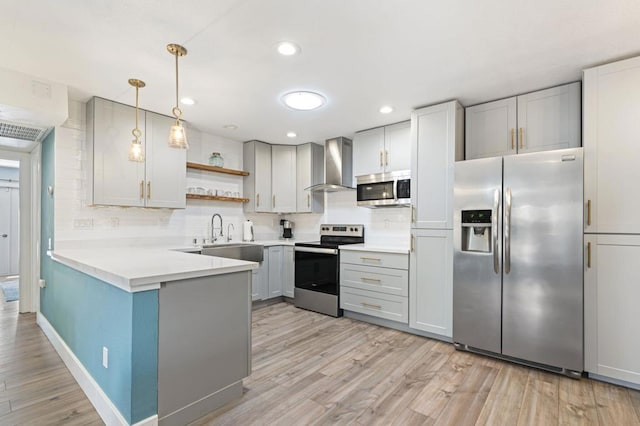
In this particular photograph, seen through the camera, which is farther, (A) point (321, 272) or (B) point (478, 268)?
(A) point (321, 272)

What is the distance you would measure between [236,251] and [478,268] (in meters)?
2.75

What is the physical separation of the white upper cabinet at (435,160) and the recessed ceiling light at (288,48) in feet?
5.40

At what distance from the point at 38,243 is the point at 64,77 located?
2098 millimetres

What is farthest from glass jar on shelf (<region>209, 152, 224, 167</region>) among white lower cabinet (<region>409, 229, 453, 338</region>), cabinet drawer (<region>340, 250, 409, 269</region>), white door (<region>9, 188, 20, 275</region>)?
white door (<region>9, 188, 20, 275</region>)

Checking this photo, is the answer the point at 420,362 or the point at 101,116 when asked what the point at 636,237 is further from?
the point at 101,116

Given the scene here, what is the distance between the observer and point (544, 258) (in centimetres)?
251

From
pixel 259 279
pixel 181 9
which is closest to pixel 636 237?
pixel 181 9

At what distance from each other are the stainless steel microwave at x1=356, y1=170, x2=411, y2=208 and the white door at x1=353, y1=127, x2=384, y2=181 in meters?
0.09

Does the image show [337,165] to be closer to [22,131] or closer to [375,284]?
[375,284]

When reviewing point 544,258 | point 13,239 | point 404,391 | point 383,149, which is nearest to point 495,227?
point 544,258

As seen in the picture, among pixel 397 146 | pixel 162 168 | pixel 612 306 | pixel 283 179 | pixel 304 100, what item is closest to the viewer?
pixel 612 306

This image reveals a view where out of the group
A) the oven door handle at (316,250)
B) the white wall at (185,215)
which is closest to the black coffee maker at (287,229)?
the white wall at (185,215)

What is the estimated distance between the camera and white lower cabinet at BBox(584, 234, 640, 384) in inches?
87.8

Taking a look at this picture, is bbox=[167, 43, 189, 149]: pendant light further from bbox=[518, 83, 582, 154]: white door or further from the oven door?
bbox=[518, 83, 582, 154]: white door
